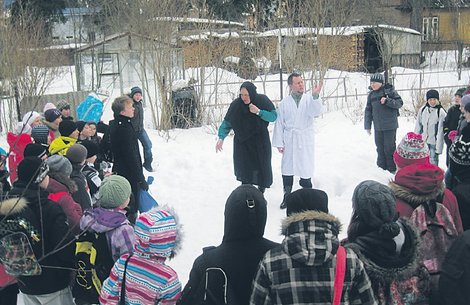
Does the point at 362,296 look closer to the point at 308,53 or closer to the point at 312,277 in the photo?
the point at 312,277

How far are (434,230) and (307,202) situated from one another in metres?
1.00

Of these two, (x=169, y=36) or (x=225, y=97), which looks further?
(x=225, y=97)

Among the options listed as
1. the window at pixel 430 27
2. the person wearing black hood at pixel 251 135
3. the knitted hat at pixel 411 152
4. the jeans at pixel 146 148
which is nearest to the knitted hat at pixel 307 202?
the knitted hat at pixel 411 152

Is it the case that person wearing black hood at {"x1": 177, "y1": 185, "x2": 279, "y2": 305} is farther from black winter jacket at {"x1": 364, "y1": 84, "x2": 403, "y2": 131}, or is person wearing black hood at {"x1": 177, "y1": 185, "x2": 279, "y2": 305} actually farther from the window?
the window

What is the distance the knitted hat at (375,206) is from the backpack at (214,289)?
76cm

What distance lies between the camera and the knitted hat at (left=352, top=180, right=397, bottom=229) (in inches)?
105

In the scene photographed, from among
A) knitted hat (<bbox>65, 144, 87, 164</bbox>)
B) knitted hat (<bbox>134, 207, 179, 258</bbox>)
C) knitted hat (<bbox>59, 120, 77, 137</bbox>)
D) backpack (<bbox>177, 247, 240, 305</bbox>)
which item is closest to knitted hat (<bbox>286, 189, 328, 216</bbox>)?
backpack (<bbox>177, 247, 240, 305</bbox>)

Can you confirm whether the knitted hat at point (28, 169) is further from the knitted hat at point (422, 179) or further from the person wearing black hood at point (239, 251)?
the knitted hat at point (422, 179)

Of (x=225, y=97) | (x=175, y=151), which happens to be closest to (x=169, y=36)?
(x=225, y=97)

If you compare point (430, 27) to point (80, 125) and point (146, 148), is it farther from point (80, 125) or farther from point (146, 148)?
point (80, 125)

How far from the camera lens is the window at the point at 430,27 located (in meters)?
41.0

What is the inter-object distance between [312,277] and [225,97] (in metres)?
15.1

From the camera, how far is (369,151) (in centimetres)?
917

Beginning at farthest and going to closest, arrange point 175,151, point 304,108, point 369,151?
1. point 175,151
2. point 369,151
3. point 304,108
